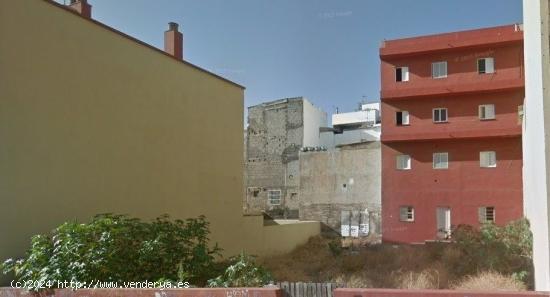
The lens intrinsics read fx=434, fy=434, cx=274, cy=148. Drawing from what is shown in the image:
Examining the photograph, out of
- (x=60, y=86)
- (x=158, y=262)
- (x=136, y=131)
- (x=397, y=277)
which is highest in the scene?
(x=60, y=86)

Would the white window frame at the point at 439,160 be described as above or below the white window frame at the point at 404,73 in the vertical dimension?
below

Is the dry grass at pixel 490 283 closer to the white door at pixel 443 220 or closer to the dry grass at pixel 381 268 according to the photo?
the dry grass at pixel 381 268

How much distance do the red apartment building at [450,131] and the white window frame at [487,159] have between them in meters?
0.04

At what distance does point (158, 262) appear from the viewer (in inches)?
293

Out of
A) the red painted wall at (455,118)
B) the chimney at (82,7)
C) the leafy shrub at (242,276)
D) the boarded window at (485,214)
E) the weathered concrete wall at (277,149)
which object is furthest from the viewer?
the weathered concrete wall at (277,149)

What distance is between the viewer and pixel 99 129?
9586 mm

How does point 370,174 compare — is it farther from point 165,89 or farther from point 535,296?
point 535,296

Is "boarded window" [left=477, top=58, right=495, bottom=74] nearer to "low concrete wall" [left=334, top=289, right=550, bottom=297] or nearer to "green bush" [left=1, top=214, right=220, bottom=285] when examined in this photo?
"green bush" [left=1, top=214, right=220, bottom=285]

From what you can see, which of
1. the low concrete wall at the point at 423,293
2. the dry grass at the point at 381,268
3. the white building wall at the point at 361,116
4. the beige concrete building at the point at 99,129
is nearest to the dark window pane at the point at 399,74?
the dry grass at the point at 381,268

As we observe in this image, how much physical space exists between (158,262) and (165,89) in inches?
219

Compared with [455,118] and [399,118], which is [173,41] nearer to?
[399,118]

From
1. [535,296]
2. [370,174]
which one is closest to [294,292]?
[535,296]

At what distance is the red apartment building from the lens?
816 inches

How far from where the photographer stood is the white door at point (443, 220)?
21.7 metres
